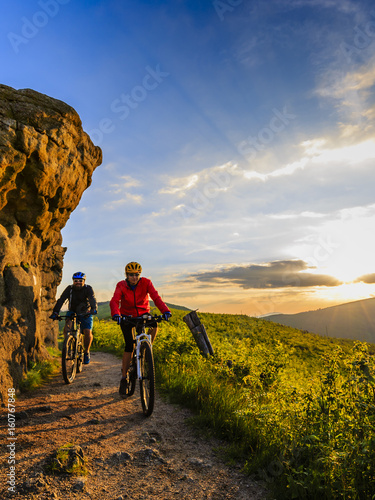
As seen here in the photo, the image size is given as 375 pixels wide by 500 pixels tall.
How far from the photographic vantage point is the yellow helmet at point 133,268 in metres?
6.33

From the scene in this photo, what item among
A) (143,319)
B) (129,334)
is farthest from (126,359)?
(143,319)

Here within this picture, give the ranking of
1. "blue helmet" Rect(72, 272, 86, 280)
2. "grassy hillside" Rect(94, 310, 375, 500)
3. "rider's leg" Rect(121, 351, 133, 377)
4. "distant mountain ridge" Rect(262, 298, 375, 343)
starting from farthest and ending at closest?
"distant mountain ridge" Rect(262, 298, 375, 343), "blue helmet" Rect(72, 272, 86, 280), "rider's leg" Rect(121, 351, 133, 377), "grassy hillside" Rect(94, 310, 375, 500)

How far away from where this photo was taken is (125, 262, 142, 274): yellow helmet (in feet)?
20.8

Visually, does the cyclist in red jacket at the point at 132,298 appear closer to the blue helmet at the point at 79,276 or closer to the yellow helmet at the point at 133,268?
the yellow helmet at the point at 133,268

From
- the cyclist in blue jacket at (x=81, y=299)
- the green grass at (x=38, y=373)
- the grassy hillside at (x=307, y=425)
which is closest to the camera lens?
the grassy hillside at (x=307, y=425)

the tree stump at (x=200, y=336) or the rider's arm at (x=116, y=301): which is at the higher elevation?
the rider's arm at (x=116, y=301)

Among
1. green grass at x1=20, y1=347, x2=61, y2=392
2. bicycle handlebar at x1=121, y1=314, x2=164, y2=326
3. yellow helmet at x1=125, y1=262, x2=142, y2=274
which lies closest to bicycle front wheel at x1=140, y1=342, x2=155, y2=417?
bicycle handlebar at x1=121, y1=314, x2=164, y2=326

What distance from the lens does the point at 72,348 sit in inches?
316

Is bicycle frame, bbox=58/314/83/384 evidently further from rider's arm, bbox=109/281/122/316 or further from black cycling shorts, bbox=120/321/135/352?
rider's arm, bbox=109/281/122/316

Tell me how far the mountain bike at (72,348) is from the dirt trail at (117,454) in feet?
3.26

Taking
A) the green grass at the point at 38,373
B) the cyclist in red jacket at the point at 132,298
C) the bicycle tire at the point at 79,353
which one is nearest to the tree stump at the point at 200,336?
the bicycle tire at the point at 79,353

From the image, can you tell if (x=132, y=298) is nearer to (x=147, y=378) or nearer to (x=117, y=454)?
(x=147, y=378)

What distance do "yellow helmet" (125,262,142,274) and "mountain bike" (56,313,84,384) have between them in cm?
277

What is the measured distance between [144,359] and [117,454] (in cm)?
171
